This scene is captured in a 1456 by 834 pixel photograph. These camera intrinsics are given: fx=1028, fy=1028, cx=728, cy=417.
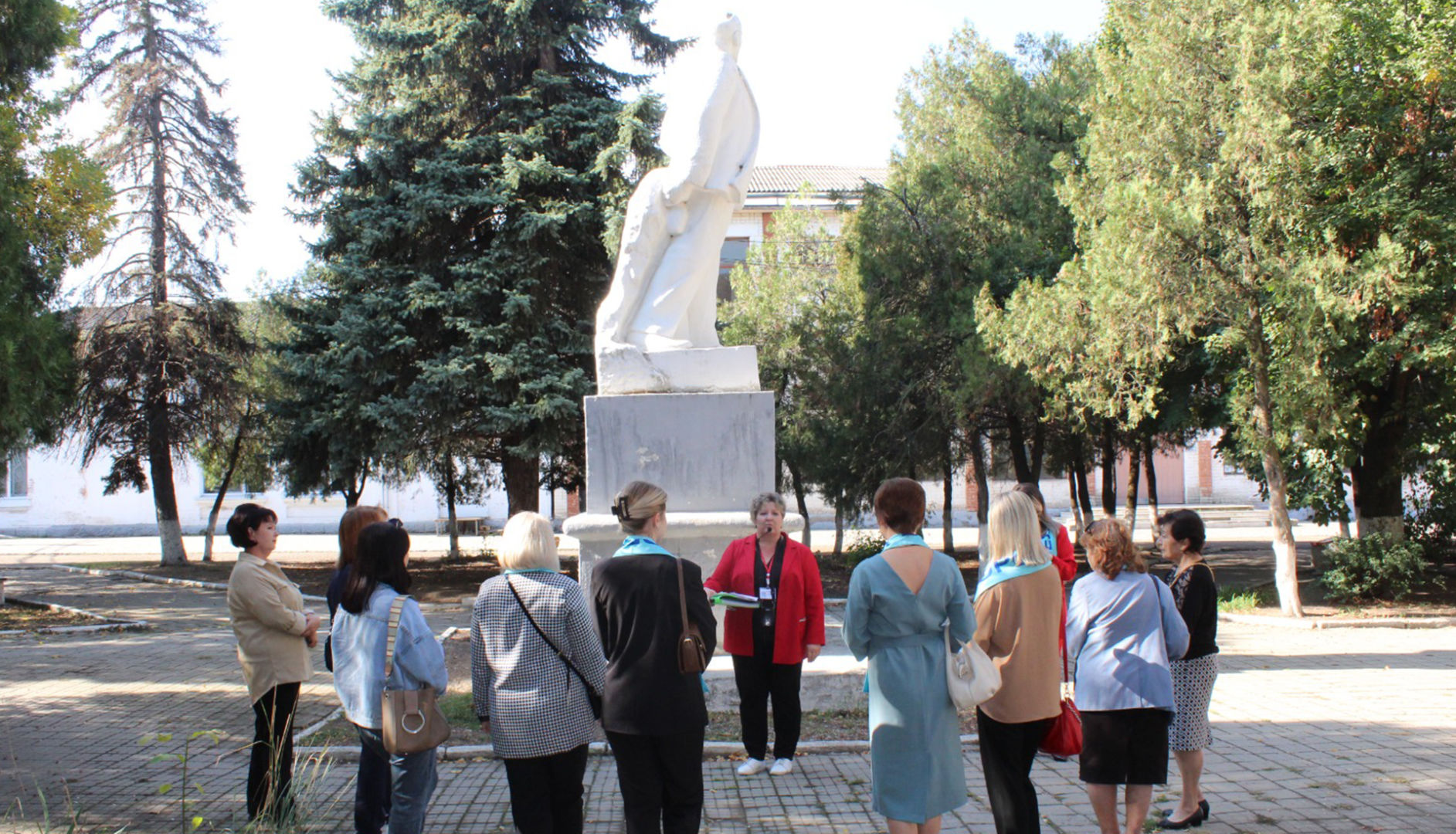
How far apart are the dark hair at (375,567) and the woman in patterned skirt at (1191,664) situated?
332 centimetres

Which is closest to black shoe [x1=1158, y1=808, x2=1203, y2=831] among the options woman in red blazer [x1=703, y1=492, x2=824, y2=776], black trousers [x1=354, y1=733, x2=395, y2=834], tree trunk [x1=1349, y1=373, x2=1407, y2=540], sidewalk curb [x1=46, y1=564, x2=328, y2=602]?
woman in red blazer [x1=703, y1=492, x2=824, y2=776]

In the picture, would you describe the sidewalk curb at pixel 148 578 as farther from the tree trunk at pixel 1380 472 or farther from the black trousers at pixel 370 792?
the tree trunk at pixel 1380 472

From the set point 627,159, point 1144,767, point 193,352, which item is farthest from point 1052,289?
point 193,352

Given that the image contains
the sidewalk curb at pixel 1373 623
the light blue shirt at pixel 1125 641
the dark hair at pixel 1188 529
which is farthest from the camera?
the sidewalk curb at pixel 1373 623

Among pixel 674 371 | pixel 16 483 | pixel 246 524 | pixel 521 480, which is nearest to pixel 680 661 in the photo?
pixel 246 524

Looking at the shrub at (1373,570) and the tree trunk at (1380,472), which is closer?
the shrub at (1373,570)

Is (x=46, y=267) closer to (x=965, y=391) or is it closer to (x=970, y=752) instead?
(x=965, y=391)

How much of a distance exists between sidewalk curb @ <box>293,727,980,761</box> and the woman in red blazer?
377 mm

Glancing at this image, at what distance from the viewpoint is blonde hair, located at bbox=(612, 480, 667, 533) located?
12.1 ft

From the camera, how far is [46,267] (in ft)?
47.1

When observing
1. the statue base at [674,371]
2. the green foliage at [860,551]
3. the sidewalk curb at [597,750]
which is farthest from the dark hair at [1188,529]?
the green foliage at [860,551]

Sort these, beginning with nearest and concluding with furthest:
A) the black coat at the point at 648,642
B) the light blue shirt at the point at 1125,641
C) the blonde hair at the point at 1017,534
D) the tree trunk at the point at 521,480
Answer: the black coat at the point at 648,642 → the blonde hair at the point at 1017,534 → the light blue shirt at the point at 1125,641 → the tree trunk at the point at 521,480

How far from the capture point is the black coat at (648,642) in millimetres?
3510

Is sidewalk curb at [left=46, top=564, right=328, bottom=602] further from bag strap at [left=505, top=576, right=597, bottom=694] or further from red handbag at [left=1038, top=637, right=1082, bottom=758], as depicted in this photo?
red handbag at [left=1038, top=637, right=1082, bottom=758]
